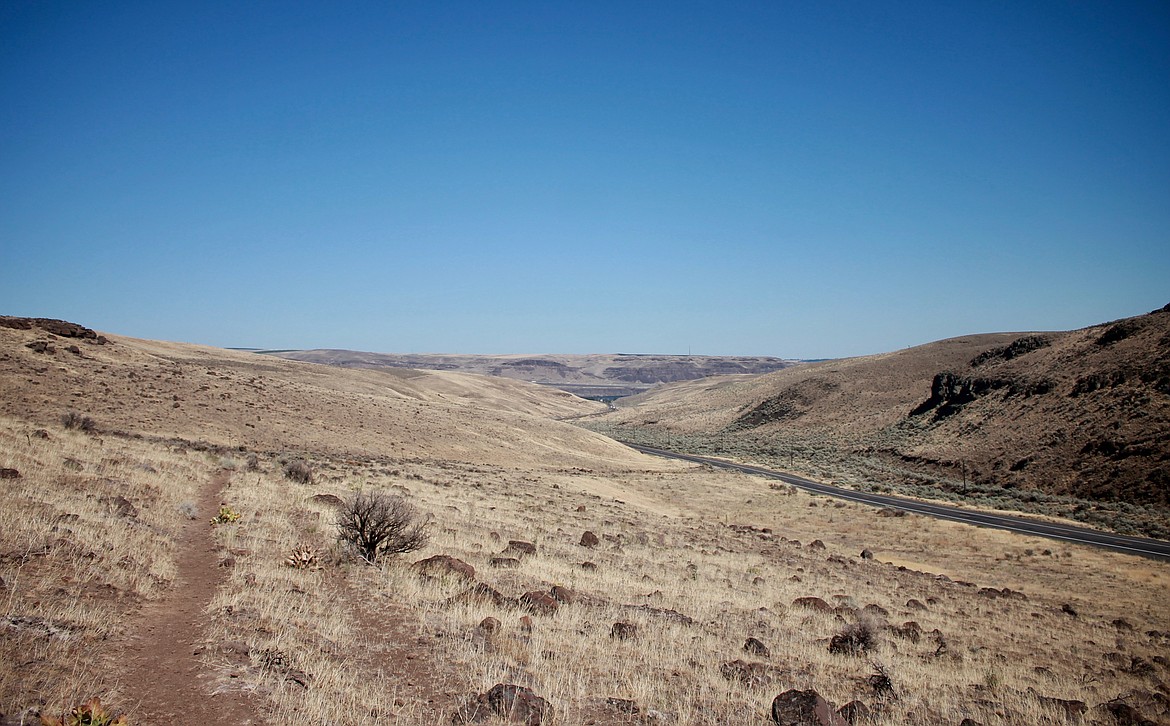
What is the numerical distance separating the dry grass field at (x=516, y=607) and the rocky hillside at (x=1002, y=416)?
888 inches

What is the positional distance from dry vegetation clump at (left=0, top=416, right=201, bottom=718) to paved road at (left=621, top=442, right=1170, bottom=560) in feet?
119

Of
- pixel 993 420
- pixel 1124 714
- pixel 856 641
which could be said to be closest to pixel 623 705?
pixel 856 641

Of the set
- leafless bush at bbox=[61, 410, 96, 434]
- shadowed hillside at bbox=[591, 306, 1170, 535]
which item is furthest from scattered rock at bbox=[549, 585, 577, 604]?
shadowed hillside at bbox=[591, 306, 1170, 535]

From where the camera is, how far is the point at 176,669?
5641 millimetres

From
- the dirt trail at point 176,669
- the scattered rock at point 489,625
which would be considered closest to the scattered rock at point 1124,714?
the scattered rock at point 489,625

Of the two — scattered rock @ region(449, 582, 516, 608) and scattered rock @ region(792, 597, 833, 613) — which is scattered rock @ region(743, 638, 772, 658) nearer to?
scattered rock @ region(449, 582, 516, 608)

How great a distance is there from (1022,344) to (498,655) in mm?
89180

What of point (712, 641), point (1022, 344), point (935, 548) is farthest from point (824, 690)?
point (1022, 344)

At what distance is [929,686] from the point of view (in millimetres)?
9000

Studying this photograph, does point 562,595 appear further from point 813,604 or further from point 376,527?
point 813,604

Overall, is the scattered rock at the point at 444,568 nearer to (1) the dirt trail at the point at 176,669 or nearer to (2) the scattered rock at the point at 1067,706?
(1) the dirt trail at the point at 176,669

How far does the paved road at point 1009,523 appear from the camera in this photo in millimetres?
28031

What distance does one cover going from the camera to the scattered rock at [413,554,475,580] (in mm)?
10414

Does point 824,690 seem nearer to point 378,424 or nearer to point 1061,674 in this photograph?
point 1061,674
